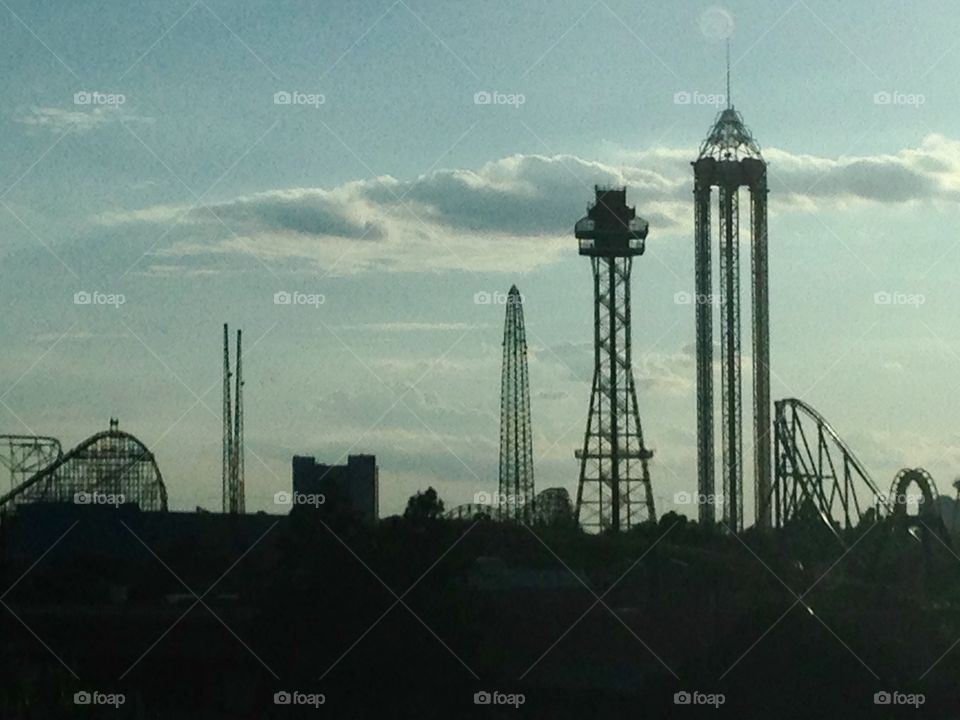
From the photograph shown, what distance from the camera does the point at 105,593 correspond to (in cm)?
6519

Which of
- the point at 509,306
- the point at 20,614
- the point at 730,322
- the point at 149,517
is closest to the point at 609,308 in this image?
the point at 509,306

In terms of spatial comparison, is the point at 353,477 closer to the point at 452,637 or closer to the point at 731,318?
the point at 731,318

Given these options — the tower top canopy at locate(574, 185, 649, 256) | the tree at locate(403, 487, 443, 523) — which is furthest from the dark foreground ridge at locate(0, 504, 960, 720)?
the tower top canopy at locate(574, 185, 649, 256)

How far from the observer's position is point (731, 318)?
87.2 m

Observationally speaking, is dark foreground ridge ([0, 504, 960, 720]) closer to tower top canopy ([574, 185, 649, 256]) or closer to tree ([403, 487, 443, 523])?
tree ([403, 487, 443, 523])

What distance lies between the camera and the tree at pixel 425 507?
64.7 metres

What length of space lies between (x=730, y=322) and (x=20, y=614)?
3945 centimetres

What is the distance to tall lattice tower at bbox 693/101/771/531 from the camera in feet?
→ 284

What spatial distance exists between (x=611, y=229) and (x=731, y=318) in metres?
10.5

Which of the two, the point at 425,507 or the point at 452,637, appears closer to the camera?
the point at 452,637

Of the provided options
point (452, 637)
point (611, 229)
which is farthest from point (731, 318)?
point (452, 637)

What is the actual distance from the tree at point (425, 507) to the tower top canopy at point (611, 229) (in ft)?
55.1

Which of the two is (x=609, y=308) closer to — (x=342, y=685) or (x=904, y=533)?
(x=904, y=533)

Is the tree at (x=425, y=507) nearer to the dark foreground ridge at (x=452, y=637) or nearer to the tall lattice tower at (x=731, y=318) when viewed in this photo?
the dark foreground ridge at (x=452, y=637)
